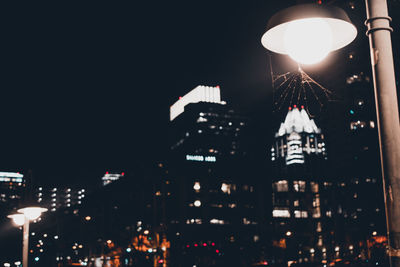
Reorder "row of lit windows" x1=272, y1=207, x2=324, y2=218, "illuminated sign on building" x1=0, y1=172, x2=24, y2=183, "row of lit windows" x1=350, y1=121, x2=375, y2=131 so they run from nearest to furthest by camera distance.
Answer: "row of lit windows" x1=350, y1=121, x2=375, y2=131
"row of lit windows" x1=272, y1=207, x2=324, y2=218
"illuminated sign on building" x1=0, y1=172, x2=24, y2=183

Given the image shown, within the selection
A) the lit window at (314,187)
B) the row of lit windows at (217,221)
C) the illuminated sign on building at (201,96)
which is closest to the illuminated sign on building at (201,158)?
the illuminated sign on building at (201,96)

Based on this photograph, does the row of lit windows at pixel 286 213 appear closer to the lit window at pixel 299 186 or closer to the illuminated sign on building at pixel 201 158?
the lit window at pixel 299 186

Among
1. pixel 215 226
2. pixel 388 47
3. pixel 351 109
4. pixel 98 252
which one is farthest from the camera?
pixel 351 109

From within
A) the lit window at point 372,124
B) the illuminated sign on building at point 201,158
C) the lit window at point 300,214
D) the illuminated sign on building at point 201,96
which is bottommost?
the lit window at point 300,214

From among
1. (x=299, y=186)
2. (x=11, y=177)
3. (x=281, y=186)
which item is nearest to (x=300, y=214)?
(x=299, y=186)

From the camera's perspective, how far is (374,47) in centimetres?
341

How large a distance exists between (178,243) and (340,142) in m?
54.8

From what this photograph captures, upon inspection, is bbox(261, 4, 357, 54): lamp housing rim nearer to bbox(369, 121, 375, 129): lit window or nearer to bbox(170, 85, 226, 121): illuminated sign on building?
bbox(369, 121, 375, 129): lit window

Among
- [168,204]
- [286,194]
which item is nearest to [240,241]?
[168,204]

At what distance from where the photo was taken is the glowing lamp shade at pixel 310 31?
11.4ft

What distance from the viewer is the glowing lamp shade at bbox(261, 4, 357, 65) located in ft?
11.4

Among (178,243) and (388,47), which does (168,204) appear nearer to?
(178,243)

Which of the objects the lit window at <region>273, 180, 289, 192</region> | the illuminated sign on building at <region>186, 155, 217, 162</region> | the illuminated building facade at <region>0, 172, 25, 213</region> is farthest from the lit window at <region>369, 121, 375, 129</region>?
the illuminated building facade at <region>0, 172, 25, 213</region>

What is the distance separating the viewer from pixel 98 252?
8781 centimetres
